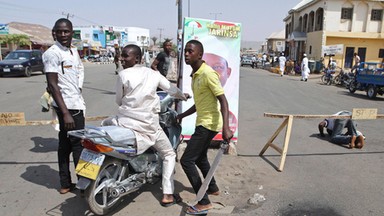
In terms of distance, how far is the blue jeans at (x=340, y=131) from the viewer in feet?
21.1

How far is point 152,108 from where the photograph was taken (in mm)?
3445

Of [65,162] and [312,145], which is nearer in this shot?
[65,162]

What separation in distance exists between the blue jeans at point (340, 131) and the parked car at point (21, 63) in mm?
17884

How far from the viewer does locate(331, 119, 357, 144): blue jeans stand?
6.43 meters

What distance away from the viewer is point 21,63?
18.9 m

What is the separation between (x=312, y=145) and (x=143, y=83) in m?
4.46

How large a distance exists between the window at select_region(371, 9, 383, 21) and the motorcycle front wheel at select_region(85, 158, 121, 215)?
111ft

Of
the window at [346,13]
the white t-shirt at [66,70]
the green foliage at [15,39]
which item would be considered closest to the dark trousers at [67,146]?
the white t-shirt at [66,70]

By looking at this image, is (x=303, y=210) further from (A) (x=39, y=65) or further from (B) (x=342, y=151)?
(A) (x=39, y=65)

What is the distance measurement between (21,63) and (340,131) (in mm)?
18092

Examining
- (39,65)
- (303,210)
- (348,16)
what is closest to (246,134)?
(303,210)

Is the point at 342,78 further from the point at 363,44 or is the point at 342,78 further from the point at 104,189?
the point at 104,189

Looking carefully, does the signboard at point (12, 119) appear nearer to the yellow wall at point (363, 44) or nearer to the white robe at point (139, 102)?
the white robe at point (139, 102)

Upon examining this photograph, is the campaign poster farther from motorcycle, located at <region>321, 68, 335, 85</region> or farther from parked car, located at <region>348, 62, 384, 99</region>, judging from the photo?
motorcycle, located at <region>321, 68, 335, 85</region>
